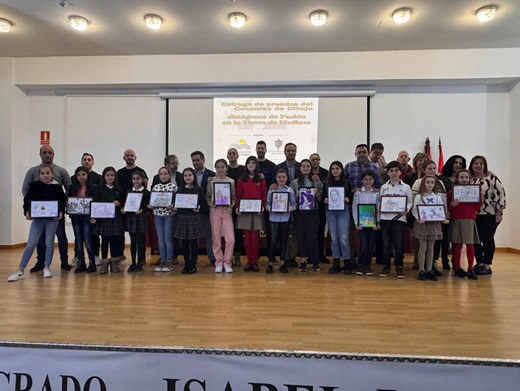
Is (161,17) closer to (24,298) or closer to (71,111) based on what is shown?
(71,111)

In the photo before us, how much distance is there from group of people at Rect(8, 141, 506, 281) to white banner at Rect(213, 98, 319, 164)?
2.35 meters

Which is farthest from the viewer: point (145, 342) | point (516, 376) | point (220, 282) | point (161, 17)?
point (161, 17)

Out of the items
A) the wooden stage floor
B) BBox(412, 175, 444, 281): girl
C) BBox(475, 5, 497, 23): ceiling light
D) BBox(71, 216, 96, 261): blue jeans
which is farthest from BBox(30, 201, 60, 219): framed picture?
BBox(475, 5, 497, 23): ceiling light

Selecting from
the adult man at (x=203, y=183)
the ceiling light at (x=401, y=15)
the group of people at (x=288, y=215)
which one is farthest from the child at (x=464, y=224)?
the adult man at (x=203, y=183)

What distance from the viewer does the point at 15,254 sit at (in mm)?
6445

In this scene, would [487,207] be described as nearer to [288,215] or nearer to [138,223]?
[288,215]

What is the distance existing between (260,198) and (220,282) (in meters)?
1.31

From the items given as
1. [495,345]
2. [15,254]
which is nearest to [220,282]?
[495,345]

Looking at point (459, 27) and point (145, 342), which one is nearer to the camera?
point (145, 342)

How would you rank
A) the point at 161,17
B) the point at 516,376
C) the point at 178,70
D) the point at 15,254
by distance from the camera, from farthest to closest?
the point at 178,70 → the point at 15,254 → the point at 161,17 → the point at 516,376

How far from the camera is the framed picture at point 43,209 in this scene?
4398 mm

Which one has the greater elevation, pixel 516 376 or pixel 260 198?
pixel 260 198

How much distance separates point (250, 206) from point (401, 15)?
13.1ft

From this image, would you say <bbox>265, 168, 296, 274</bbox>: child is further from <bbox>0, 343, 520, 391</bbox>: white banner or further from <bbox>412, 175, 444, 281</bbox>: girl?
<bbox>0, 343, 520, 391</bbox>: white banner
